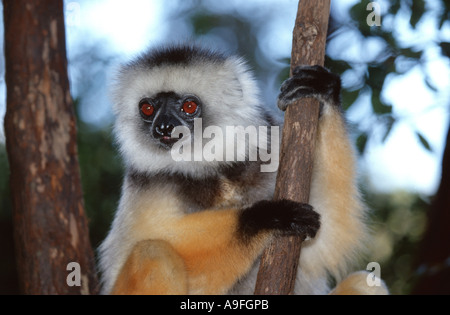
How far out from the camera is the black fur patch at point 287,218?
3551mm

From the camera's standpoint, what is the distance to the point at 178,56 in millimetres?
4652

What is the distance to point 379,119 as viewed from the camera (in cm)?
463

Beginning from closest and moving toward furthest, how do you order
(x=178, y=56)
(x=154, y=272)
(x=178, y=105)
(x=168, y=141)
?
(x=154, y=272)
(x=168, y=141)
(x=178, y=105)
(x=178, y=56)

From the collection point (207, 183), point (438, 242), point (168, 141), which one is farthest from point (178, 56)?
point (438, 242)

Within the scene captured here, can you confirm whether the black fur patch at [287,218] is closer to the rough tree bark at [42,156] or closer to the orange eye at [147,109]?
the rough tree bark at [42,156]

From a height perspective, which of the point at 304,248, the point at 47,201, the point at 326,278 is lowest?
the point at 326,278

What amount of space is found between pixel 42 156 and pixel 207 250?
1381 millimetres

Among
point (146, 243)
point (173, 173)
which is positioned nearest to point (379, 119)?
point (173, 173)

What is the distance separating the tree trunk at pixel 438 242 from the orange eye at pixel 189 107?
252 cm

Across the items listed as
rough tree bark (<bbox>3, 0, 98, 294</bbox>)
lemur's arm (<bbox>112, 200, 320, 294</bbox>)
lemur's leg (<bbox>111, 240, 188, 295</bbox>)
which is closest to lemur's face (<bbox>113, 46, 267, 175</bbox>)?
lemur's arm (<bbox>112, 200, 320, 294</bbox>)

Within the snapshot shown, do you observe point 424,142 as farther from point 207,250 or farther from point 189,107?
point 207,250

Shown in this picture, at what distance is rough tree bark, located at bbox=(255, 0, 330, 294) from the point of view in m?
3.32

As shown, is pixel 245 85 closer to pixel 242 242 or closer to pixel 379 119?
pixel 379 119

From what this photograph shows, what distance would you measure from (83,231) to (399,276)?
5814 mm
